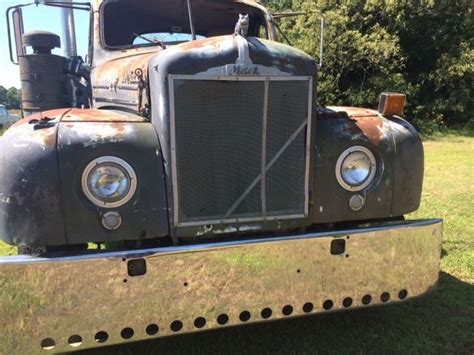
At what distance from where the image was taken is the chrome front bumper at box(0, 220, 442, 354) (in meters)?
2.59

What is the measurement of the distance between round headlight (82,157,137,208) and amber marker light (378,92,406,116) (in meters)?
1.84

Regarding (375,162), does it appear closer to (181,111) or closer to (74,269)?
(181,111)

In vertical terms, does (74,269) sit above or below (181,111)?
below

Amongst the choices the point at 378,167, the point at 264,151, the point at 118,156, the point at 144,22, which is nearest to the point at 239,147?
the point at 264,151

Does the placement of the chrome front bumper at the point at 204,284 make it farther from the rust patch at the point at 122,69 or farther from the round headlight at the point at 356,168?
the rust patch at the point at 122,69

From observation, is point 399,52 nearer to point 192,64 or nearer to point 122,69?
point 122,69

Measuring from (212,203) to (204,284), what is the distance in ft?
1.55

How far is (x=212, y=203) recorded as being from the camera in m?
2.98

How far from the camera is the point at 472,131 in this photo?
19.4m

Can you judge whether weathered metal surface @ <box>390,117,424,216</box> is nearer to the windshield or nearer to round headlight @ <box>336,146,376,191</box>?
round headlight @ <box>336,146,376,191</box>

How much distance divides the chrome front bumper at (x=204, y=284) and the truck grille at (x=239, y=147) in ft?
0.85

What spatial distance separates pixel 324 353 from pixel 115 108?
2.38 meters

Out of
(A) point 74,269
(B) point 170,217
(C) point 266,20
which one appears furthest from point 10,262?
(C) point 266,20

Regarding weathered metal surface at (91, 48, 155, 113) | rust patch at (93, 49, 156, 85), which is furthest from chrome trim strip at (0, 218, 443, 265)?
rust patch at (93, 49, 156, 85)
